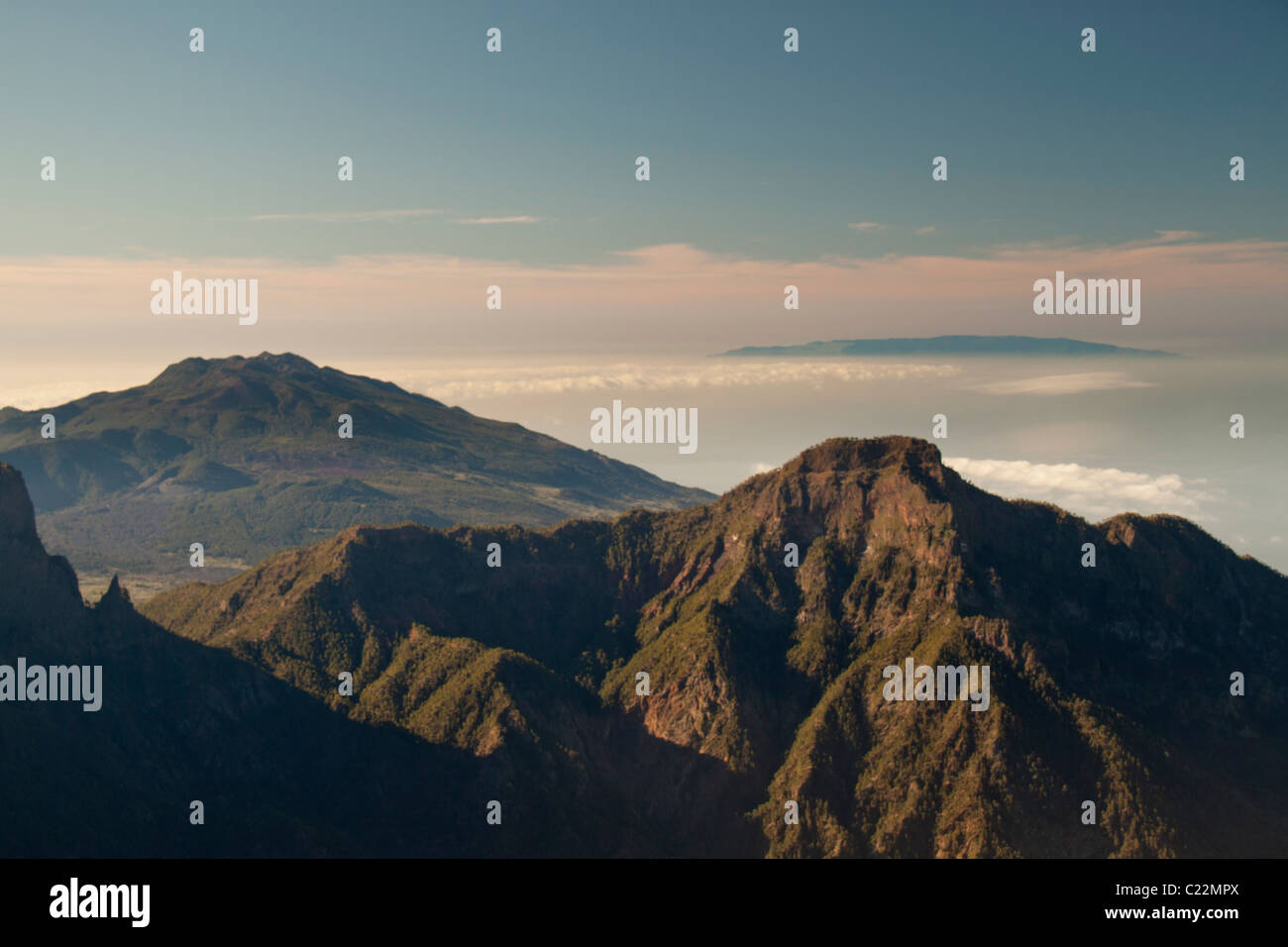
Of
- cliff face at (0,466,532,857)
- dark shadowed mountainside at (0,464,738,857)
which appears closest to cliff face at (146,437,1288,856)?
dark shadowed mountainside at (0,464,738,857)

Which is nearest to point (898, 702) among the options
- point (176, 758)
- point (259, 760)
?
point (259, 760)

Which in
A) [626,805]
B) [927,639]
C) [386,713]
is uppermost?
[927,639]

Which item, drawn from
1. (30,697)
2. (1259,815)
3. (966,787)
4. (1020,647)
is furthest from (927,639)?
(30,697)

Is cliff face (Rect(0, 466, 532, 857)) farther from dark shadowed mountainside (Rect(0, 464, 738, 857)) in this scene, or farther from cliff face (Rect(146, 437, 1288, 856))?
cliff face (Rect(146, 437, 1288, 856))

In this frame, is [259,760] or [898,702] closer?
[259,760]

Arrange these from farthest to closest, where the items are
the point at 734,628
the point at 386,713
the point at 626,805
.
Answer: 1. the point at 734,628
2. the point at 386,713
3. the point at 626,805

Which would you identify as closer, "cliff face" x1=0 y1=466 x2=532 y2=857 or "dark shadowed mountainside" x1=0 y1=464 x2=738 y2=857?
"cliff face" x1=0 y1=466 x2=532 y2=857

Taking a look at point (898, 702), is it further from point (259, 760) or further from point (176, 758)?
point (176, 758)
